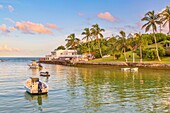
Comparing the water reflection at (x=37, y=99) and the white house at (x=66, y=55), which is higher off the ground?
the white house at (x=66, y=55)

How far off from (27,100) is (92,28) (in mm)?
110176

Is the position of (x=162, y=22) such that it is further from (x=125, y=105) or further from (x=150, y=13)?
(x=125, y=105)

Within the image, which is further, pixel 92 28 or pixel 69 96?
pixel 92 28

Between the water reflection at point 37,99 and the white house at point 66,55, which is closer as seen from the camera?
the water reflection at point 37,99

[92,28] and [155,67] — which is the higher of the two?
[92,28]

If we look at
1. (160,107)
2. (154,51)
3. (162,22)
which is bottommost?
(160,107)

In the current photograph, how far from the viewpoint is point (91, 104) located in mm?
28062

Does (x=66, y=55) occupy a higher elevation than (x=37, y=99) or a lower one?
higher

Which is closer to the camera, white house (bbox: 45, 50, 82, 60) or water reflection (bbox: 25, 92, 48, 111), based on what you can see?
water reflection (bbox: 25, 92, 48, 111)

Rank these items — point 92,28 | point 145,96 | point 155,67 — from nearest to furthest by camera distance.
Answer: point 145,96
point 155,67
point 92,28

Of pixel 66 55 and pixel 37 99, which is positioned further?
pixel 66 55

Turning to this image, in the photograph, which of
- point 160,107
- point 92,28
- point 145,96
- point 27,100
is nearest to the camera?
point 160,107

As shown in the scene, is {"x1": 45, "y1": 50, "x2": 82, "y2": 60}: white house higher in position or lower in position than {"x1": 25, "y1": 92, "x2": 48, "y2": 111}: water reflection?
higher

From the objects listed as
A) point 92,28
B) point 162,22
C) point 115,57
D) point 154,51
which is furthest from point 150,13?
point 92,28
